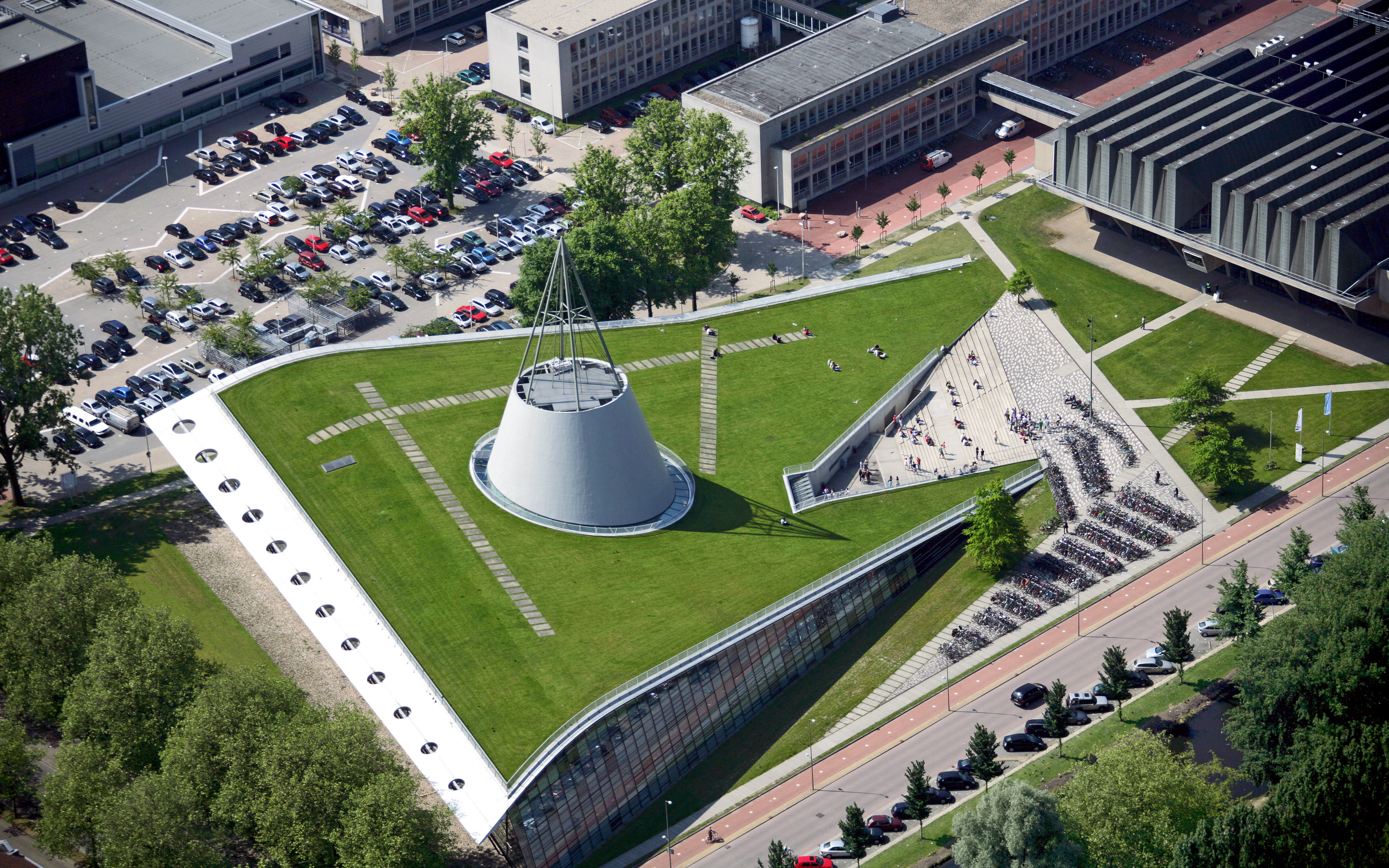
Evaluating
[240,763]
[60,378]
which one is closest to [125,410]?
[60,378]

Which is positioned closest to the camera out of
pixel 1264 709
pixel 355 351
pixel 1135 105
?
pixel 1264 709

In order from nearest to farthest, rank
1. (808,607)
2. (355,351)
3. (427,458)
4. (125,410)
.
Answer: (808,607)
(427,458)
(355,351)
(125,410)

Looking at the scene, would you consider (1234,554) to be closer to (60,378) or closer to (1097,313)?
(1097,313)

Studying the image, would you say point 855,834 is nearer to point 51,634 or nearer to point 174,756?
point 174,756

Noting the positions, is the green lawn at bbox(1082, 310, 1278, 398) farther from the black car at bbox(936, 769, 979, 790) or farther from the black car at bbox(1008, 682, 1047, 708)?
the black car at bbox(936, 769, 979, 790)

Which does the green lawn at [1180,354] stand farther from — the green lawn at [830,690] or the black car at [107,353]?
the black car at [107,353]

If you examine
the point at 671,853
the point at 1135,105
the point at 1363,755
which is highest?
the point at 1135,105
